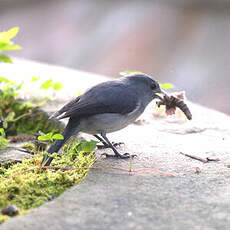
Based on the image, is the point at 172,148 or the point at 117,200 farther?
the point at 172,148

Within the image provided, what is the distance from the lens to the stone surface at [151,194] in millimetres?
2289

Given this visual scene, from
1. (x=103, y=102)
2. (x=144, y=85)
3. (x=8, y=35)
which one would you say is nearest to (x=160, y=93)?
(x=144, y=85)

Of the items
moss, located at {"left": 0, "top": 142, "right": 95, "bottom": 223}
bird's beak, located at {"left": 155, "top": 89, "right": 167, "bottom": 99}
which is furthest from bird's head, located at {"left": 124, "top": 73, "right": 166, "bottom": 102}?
moss, located at {"left": 0, "top": 142, "right": 95, "bottom": 223}

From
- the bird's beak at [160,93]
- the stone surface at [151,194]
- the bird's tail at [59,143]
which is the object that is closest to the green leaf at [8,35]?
the bird's tail at [59,143]

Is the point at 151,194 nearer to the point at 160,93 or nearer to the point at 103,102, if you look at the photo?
the point at 103,102

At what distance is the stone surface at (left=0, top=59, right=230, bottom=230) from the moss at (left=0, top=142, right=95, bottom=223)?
107 millimetres

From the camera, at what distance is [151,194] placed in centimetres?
267

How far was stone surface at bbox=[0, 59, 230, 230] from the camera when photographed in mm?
2289

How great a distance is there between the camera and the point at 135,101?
3684 millimetres

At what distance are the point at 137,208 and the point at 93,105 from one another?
1.22 meters

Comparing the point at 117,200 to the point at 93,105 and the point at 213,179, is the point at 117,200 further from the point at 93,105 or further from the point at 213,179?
the point at 93,105

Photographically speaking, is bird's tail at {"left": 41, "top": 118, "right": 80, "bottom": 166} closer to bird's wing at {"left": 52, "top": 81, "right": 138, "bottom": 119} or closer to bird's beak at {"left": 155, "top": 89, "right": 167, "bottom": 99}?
bird's wing at {"left": 52, "top": 81, "right": 138, "bottom": 119}

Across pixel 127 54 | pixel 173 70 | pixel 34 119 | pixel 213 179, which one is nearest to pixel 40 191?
pixel 213 179

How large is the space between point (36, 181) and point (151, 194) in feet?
2.65
